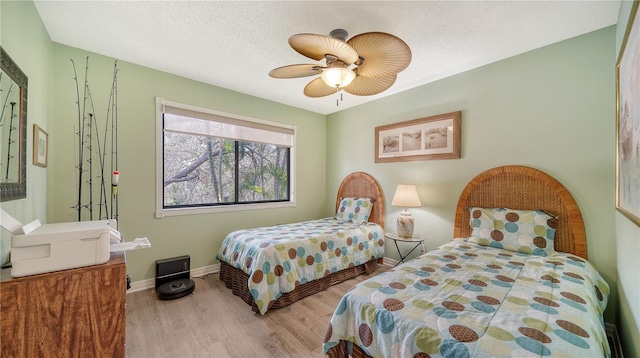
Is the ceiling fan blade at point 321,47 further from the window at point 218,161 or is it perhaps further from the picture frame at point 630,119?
the window at point 218,161

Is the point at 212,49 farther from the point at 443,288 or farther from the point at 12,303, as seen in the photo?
the point at 443,288

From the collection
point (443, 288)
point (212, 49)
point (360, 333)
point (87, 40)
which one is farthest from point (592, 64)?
point (87, 40)

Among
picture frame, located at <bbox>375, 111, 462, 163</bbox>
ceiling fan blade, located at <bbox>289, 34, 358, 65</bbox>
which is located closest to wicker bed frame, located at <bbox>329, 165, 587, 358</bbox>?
picture frame, located at <bbox>375, 111, 462, 163</bbox>

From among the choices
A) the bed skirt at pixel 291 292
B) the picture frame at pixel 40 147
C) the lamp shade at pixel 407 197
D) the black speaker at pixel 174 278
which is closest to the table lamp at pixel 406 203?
the lamp shade at pixel 407 197

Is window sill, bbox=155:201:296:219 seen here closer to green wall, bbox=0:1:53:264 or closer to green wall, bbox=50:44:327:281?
green wall, bbox=50:44:327:281

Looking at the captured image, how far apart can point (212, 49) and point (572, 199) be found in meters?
3.60

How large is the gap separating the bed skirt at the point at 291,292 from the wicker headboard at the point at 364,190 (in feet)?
2.70

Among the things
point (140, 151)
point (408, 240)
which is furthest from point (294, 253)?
point (140, 151)

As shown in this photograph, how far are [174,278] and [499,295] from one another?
305cm

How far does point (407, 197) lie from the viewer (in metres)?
3.06

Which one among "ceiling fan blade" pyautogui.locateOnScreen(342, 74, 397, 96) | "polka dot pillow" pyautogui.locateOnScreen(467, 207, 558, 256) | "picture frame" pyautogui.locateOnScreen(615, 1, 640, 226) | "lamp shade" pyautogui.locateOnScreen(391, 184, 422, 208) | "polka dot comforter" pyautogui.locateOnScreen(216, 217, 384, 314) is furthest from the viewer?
"lamp shade" pyautogui.locateOnScreen(391, 184, 422, 208)

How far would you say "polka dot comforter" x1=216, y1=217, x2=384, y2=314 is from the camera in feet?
7.45

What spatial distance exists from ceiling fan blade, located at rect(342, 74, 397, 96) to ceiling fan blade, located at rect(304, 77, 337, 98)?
170mm

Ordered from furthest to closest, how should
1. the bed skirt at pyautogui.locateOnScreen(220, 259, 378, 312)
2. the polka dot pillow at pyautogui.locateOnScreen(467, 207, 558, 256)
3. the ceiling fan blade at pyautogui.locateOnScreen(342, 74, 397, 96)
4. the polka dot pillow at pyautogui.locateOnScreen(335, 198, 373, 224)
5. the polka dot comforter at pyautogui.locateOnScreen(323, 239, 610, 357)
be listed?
the polka dot pillow at pyautogui.locateOnScreen(335, 198, 373, 224), the bed skirt at pyautogui.locateOnScreen(220, 259, 378, 312), the polka dot pillow at pyautogui.locateOnScreen(467, 207, 558, 256), the ceiling fan blade at pyautogui.locateOnScreen(342, 74, 397, 96), the polka dot comforter at pyautogui.locateOnScreen(323, 239, 610, 357)
